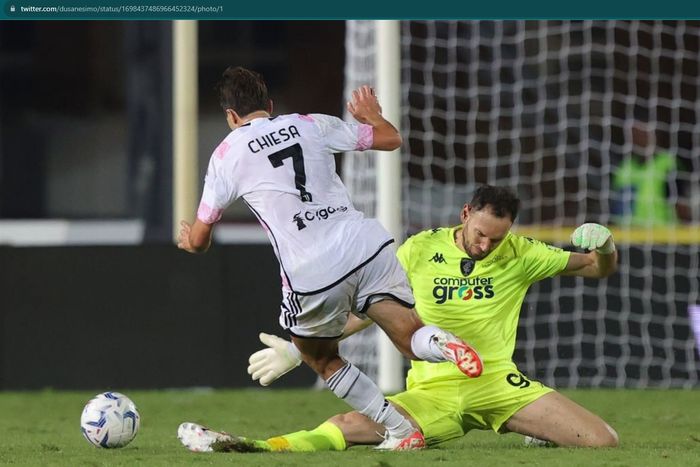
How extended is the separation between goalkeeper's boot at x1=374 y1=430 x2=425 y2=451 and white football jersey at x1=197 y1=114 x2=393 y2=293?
73cm

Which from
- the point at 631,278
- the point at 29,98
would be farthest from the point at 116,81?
the point at 631,278

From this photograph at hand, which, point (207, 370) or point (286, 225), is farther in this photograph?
point (207, 370)

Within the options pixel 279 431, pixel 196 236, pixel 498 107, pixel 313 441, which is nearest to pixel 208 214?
pixel 196 236

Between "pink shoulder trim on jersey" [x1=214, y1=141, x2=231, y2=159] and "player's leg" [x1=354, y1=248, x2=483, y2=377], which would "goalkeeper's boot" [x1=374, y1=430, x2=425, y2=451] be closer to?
"player's leg" [x1=354, y1=248, x2=483, y2=377]

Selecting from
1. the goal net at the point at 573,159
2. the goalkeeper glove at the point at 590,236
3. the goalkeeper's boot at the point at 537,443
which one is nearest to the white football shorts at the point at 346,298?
the goalkeeper glove at the point at 590,236

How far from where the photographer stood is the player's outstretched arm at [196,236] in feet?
20.1

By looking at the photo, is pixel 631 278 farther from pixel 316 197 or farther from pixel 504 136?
pixel 316 197

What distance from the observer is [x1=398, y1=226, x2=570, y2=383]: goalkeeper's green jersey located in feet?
21.8

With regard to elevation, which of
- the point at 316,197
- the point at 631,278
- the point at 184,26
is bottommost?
the point at 631,278

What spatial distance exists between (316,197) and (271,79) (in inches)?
468

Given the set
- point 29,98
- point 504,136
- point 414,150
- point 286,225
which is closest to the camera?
point 286,225

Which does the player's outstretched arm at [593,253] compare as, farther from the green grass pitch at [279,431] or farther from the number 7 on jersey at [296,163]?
the number 7 on jersey at [296,163]

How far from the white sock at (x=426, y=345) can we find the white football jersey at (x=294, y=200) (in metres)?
0.39

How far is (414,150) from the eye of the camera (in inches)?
487
